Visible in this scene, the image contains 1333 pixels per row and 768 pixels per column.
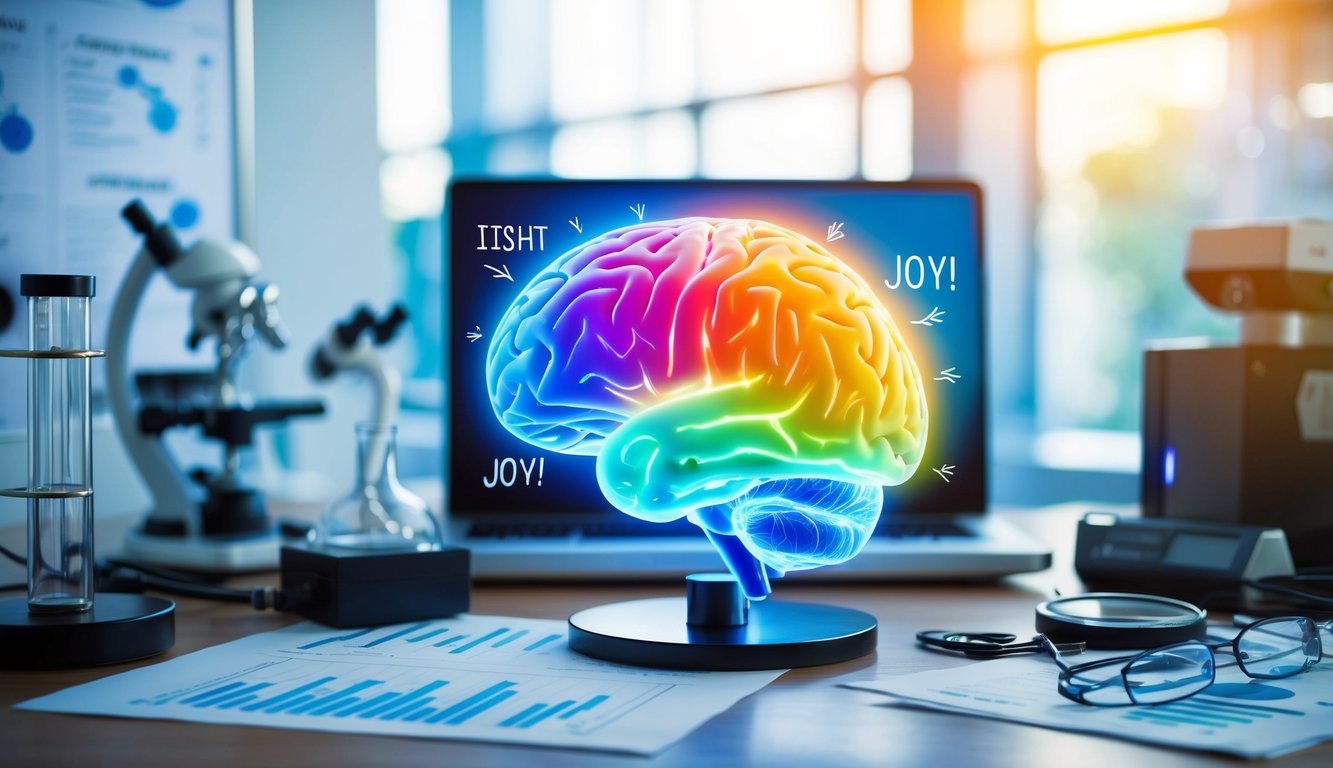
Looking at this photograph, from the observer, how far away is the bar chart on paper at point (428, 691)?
2.51 ft

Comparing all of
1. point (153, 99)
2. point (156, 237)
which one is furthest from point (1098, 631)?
point (153, 99)

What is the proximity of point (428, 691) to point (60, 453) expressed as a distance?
39 centimetres

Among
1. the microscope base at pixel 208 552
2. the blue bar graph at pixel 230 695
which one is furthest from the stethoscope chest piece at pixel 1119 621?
the microscope base at pixel 208 552

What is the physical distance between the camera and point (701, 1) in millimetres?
5406

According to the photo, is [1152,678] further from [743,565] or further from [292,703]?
[292,703]

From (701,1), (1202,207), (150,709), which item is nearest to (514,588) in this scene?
(150,709)

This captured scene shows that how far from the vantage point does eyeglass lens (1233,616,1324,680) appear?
0.90 m

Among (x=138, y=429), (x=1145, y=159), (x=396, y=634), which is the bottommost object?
(x=396, y=634)

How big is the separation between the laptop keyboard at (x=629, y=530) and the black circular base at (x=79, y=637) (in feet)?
1.43

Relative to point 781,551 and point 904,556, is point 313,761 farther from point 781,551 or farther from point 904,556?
point 904,556

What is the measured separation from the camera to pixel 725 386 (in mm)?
902

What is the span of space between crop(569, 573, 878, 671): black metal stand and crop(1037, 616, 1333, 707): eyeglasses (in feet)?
0.56

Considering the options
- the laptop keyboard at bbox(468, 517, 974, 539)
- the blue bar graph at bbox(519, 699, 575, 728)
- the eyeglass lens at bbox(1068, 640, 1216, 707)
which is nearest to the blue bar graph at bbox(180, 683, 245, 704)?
the blue bar graph at bbox(519, 699, 575, 728)

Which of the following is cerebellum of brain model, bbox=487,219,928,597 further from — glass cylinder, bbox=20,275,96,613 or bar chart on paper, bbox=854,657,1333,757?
glass cylinder, bbox=20,275,96,613
